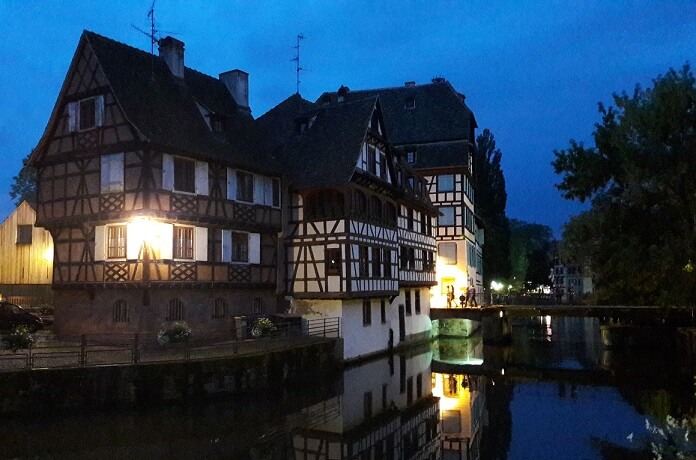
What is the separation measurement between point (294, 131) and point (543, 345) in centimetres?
2267

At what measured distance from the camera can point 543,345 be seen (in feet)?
141

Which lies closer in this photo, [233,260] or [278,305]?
[233,260]

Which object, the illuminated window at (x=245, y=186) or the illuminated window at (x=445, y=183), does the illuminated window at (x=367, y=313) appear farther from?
the illuminated window at (x=445, y=183)

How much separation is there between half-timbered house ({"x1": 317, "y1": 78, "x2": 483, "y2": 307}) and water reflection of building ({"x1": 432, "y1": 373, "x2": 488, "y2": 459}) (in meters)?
18.6

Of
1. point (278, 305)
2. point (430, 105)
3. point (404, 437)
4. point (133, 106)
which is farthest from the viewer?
point (430, 105)

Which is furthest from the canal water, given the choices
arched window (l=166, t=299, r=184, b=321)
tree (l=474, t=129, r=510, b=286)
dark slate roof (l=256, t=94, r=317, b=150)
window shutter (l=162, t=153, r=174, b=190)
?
tree (l=474, t=129, r=510, b=286)

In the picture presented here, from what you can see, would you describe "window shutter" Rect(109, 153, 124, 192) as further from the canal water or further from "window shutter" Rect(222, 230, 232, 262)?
the canal water

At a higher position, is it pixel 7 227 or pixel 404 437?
pixel 7 227

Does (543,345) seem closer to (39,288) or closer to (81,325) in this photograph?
(81,325)

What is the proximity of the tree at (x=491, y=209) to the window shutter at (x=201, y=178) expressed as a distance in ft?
131

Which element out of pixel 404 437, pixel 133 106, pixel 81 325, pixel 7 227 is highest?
pixel 133 106

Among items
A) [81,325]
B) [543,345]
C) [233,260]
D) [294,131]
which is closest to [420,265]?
[543,345]

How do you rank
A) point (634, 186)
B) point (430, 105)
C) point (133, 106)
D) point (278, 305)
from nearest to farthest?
point (133, 106), point (634, 186), point (278, 305), point (430, 105)

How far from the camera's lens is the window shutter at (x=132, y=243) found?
2419cm
